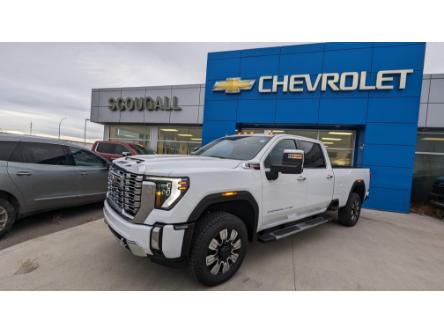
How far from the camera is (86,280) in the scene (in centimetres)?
252

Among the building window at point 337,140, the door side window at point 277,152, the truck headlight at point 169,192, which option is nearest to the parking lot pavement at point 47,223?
the truck headlight at point 169,192

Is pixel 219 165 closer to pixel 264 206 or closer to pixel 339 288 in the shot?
pixel 264 206

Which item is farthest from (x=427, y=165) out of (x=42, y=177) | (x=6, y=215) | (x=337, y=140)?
(x=6, y=215)

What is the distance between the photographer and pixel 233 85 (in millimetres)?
9102

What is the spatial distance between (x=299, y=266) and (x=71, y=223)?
4.46 metres

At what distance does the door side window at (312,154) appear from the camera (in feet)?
12.3

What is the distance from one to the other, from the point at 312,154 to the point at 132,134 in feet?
46.3

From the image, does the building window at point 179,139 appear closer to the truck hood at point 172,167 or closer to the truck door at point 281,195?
the truck door at point 281,195

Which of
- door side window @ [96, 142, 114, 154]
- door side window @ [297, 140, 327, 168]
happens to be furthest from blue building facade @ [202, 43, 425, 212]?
door side window @ [297, 140, 327, 168]

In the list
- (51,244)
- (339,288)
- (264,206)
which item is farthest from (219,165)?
(51,244)

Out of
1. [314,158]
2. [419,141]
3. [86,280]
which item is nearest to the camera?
[86,280]

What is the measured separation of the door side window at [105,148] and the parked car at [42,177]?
4395 millimetres

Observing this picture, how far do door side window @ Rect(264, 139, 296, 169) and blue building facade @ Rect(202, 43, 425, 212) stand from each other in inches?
213

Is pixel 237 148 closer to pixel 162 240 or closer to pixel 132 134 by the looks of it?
pixel 162 240
